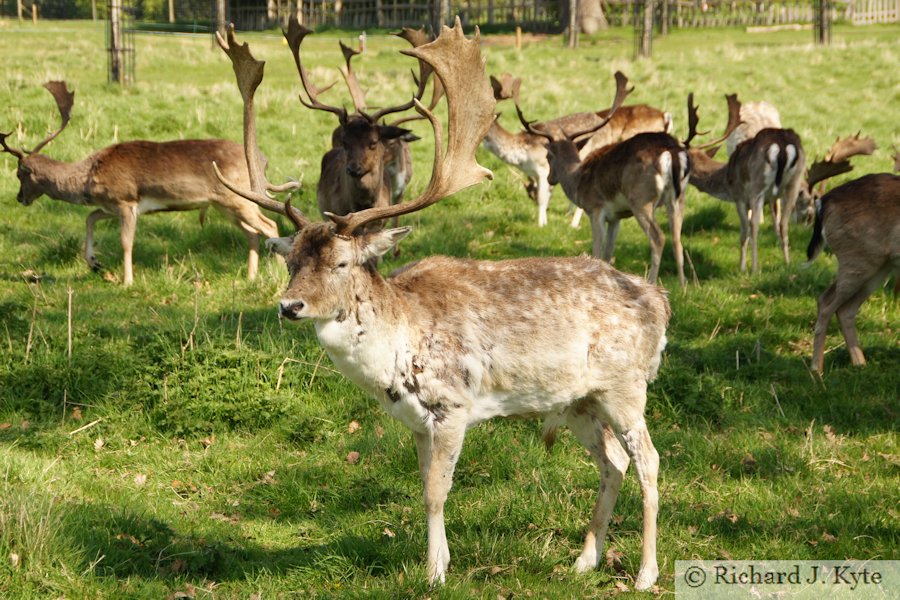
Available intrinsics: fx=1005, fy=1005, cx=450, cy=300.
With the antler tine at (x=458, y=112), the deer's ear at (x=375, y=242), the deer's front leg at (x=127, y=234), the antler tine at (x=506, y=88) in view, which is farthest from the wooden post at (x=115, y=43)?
the deer's ear at (x=375, y=242)

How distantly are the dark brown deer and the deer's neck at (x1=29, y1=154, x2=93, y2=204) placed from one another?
5242 millimetres

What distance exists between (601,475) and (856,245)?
393 centimetres

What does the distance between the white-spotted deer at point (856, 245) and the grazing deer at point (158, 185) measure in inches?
205

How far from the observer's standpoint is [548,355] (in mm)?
4758

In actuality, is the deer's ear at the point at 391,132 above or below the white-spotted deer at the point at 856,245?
above

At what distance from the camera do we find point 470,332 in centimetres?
477

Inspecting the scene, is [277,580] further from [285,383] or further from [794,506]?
[794,506]

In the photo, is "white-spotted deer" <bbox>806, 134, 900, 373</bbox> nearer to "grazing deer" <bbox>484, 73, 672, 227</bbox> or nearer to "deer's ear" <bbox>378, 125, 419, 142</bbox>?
"deer's ear" <bbox>378, 125, 419, 142</bbox>

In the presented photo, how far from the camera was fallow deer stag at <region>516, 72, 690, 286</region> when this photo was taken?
10.1m

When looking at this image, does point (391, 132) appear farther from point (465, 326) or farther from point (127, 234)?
point (465, 326)

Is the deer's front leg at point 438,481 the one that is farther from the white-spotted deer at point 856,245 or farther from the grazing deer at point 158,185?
the grazing deer at point 158,185

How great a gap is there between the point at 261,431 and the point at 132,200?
4.47 metres

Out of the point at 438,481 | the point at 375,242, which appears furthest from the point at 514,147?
the point at 438,481

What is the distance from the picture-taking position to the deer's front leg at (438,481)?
4625 mm
